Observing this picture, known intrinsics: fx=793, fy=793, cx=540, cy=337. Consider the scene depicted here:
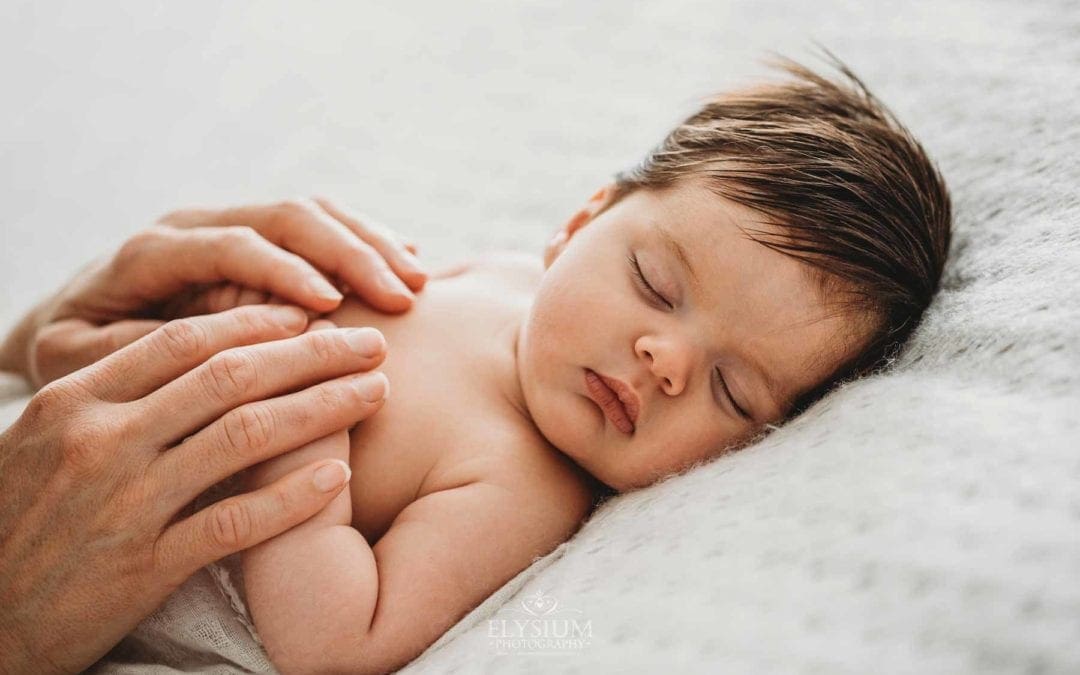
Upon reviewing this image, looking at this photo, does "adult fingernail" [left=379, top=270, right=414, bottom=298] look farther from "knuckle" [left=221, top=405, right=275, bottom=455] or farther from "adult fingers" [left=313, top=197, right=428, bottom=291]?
"knuckle" [left=221, top=405, right=275, bottom=455]

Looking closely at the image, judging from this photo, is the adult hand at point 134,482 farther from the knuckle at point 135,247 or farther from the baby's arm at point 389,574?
the knuckle at point 135,247

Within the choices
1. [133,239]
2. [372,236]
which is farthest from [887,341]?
[133,239]

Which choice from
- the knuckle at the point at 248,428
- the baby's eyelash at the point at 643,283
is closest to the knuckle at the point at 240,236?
the knuckle at the point at 248,428

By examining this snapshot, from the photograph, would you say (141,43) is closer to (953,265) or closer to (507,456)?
(507,456)

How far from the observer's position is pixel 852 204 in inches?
43.6

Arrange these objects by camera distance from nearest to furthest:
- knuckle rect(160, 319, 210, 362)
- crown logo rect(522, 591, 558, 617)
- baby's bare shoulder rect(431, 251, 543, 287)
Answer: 1. crown logo rect(522, 591, 558, 617)
2. knuckle rect(160, 319, 210, 362)
3. baby's bare shoulder rect(431, 251, 543, 287)

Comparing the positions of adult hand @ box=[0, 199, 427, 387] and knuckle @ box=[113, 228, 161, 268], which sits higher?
knuckle @ box=[113, 228, 161, 268]

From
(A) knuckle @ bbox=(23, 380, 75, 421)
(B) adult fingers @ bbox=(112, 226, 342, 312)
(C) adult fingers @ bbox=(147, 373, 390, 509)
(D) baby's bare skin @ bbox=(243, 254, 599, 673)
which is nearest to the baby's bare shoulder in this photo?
(D) baby's bare skin @ bbox=(243, 254, 599, 673)

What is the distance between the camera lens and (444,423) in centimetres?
112

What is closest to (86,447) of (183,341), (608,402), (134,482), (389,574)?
(134,482)

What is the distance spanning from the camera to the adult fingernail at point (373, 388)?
1.01 m

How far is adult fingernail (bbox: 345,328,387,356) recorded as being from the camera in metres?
1.03

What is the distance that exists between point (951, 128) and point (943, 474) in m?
0.92

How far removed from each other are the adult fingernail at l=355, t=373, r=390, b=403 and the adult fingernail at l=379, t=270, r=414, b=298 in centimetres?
20
